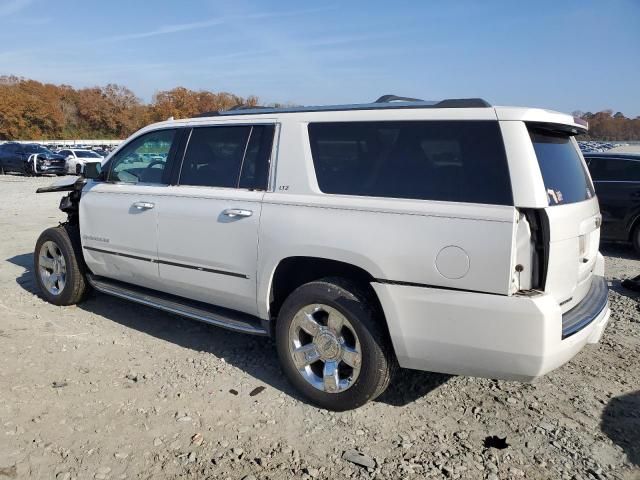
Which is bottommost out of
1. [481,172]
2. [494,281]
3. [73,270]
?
[73,270]

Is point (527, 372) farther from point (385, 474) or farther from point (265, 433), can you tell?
point (265, 433)

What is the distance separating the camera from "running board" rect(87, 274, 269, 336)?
3863mm

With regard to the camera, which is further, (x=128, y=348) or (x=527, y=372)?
(x=128, y=348)

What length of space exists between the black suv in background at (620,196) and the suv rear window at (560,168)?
5.80m

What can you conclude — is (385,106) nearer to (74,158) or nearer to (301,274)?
(301,274)

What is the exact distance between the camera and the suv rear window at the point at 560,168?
9.66 ft

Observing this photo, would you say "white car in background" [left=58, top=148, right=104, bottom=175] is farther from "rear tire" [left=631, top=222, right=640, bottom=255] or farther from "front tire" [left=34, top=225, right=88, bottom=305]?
"rear tire" [left=631, top=222, right=640, bottom=255]

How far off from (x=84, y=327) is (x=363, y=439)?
2968 millimetres

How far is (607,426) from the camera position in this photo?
3.30m

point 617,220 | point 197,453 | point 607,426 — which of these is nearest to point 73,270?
point 197,453

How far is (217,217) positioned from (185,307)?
2.76 ft

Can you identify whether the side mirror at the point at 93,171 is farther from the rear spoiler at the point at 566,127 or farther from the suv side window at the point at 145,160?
the rear spoiler at the point at 566,127

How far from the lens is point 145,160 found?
4.76 meters

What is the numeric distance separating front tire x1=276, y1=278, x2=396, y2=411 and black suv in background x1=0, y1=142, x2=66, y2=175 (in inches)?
1022
